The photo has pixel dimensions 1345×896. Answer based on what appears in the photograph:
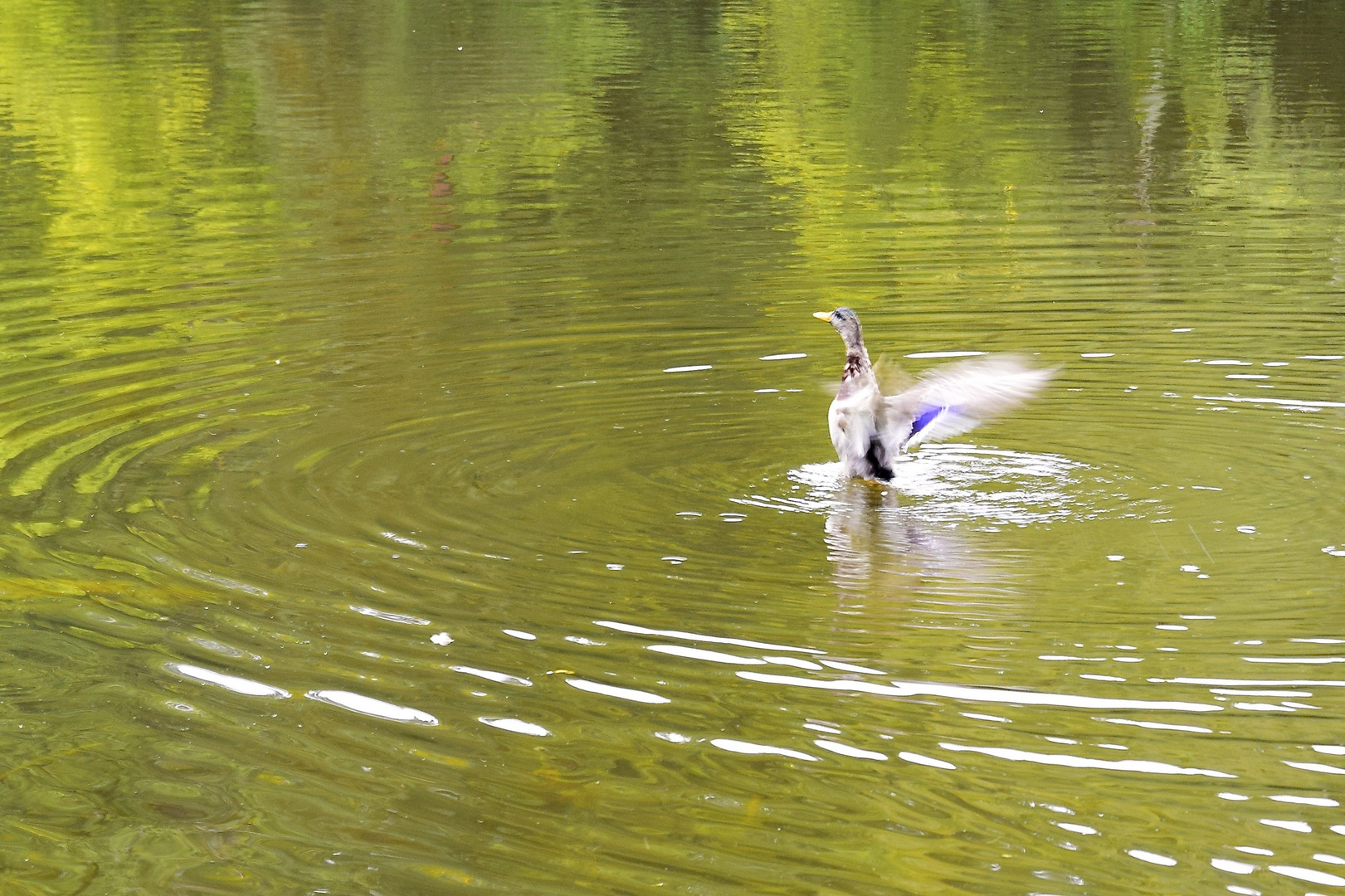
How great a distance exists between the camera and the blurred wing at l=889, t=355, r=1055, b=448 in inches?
344

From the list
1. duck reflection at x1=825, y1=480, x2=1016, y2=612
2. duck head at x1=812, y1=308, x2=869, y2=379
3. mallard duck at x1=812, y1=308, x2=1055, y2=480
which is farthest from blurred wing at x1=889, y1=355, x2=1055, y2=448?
duck reflection at x1=825, y1=480, x2=1016, y2=612

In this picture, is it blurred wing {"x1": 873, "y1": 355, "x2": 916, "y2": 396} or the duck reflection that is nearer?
the duck reflection

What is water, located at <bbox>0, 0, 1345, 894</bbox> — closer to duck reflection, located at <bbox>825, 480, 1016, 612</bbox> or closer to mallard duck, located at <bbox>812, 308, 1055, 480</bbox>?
duck reflection, located at <bbox>825, 480, 1016, 612</bbox>

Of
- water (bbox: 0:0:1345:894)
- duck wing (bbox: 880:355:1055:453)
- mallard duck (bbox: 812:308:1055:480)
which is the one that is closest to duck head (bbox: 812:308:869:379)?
mallard duck (bbox: 812:308:1055:480)

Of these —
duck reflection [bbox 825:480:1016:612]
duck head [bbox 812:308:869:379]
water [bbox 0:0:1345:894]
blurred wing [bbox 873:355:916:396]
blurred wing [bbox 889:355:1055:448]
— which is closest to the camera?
water [bbox 0:0:1345:894]

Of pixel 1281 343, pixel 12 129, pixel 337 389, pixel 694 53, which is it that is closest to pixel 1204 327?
pixel 1281 343

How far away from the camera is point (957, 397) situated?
28.9 feet

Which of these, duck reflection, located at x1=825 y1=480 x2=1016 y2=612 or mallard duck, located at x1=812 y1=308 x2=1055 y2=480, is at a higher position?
mallard duck, located at x1=812 y1=308 x2=1055 y2=480

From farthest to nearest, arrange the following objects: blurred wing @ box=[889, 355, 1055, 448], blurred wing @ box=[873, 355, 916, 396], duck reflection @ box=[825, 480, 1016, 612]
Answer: blurred wing @ box=[873, 355, 916, 396], blurred wing @ box=[889, 355, 1055, 448], duck reflection @ box=[825, 480, 1016, 612]

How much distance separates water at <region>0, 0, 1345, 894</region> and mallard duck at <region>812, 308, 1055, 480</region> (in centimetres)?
21

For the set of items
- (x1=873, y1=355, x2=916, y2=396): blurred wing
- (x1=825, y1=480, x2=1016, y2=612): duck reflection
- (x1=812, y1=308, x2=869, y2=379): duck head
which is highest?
(x1=812, y1=308, x2=869, y2=379): duck head

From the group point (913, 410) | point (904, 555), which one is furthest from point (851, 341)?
point (904, 555)

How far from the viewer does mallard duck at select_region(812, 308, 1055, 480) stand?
875cm

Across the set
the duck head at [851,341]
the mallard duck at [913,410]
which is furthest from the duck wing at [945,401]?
the duck head at [851,341]
